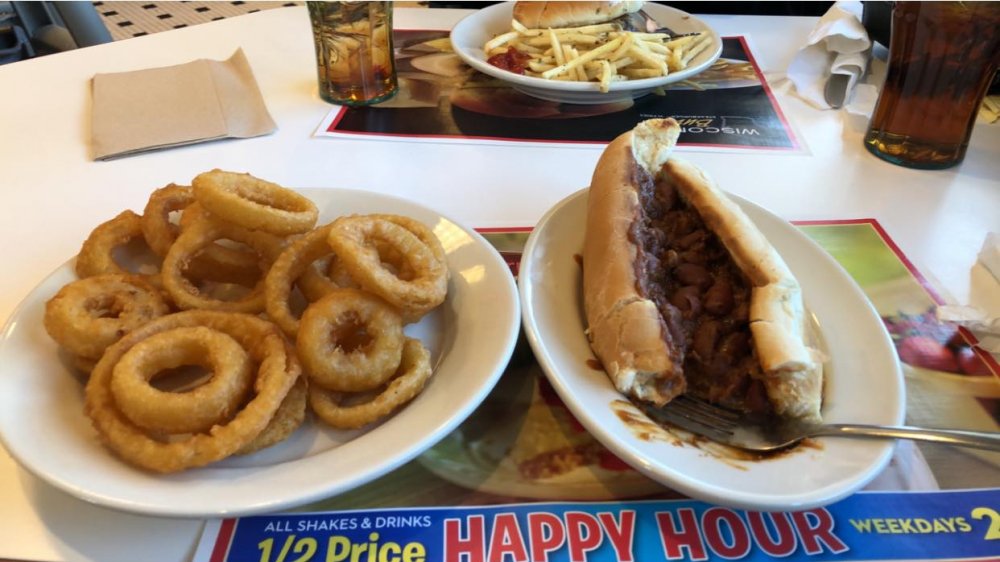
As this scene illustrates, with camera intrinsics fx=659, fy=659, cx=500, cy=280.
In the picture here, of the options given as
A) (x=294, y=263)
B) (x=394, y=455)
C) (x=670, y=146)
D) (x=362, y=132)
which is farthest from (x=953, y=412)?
Result: (x=362, y=132)

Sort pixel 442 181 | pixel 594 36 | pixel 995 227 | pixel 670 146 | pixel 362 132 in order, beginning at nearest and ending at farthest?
pixel 670 146
pixel 995 227
pixel 442 181
pixel 362 132
pixel 594 36

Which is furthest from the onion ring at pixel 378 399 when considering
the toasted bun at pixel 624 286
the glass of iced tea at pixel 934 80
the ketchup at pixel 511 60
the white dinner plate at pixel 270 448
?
the glass of iced tea at pixel 934 80

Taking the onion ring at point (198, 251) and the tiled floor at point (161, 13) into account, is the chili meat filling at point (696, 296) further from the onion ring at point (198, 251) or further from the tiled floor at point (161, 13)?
the tiled floor at point (161, 13)

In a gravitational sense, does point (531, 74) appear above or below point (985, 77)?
below

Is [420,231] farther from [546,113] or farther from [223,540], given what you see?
[546,113]

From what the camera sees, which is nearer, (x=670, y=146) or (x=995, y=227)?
(x=670, y=146)

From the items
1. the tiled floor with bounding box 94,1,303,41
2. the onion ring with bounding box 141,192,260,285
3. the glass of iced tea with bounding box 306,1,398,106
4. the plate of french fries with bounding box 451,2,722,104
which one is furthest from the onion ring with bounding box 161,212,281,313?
the tiled floor with bounding box 94,1,303,41

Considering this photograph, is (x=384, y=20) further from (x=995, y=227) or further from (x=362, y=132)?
(x=995, y=227)
